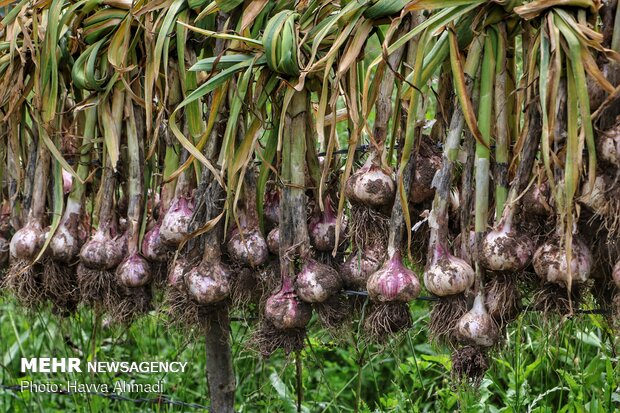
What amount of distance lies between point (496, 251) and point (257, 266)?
441 millimetres

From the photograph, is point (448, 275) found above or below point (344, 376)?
above

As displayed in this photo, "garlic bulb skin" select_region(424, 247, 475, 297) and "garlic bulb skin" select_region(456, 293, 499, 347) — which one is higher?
"garlic bulb skin" select_region(424, 247, 475, 297)

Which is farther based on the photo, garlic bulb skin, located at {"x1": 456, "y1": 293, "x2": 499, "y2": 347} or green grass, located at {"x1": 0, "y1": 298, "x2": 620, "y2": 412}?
green grass, located at {"x1": 0, "y1": 298, "x2": 620, "y2": 412}

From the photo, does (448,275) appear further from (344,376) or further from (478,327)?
(344,376)

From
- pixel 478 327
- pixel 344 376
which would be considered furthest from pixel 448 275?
pixel 344 376

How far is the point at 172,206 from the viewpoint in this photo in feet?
4.64

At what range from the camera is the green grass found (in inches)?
74.9

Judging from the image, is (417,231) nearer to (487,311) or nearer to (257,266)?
(487,311)

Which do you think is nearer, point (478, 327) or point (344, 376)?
point (478, 327)

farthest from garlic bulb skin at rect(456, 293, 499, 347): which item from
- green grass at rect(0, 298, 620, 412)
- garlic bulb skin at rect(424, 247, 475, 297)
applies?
green grass at rect(0, 298, 620, 412)

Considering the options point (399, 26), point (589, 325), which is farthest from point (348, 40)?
point (589, 325)

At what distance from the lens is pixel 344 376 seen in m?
2.65

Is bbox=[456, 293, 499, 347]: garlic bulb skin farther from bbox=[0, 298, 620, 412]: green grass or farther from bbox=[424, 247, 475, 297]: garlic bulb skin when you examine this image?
bbox=[0, 298, 620, 412]: green grass

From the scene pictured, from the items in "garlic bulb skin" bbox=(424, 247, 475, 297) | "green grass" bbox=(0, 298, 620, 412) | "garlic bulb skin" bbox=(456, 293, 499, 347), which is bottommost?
"green grass" bbox=(0, 298, 620, 412)
